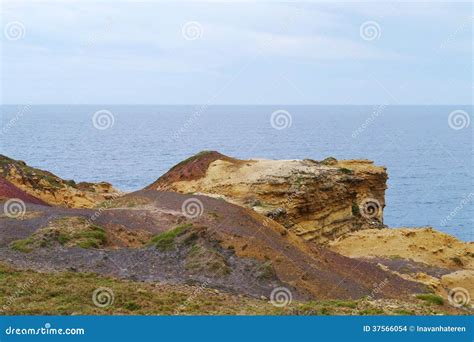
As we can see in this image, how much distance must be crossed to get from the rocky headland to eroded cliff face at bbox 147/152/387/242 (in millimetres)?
100

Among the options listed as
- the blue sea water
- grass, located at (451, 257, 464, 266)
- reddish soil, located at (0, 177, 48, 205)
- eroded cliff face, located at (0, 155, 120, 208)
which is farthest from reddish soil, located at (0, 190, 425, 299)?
the blue sea water

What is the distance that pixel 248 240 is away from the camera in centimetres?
3058

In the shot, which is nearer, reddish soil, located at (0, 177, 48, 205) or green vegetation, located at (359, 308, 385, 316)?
green vegetation, located at (359, 308, 385, 316)

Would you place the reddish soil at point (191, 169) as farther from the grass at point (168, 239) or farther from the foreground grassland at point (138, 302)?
the foreground grassland at point (138, 302)

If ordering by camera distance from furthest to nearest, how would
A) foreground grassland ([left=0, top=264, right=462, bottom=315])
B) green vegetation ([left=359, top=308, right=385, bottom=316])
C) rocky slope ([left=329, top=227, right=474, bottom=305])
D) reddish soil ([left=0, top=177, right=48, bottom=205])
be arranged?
reddish soil ([left=0, top=177, right=48, bottom=205]), rocky slope ([left=329, top=227, right=474, bottom=305]), green vegetation ([left=359, top=308, right=385, bottom=316]), foreground grassland ([left=0, top=264, right=462, bottom=315])

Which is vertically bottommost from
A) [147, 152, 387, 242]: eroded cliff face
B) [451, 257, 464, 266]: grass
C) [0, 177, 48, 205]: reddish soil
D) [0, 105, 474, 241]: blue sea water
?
[451, 257, 464, 266]: grass

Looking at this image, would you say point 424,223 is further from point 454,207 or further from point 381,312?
point 381,312

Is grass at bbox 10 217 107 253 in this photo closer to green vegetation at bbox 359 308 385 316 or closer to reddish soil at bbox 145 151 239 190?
green vegetation at bbox 359 308 385 316

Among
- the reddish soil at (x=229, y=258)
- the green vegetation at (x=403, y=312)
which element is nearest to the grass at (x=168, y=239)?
the reddish soil at (x=229, y=258)

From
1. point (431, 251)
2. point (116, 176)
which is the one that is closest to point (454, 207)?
point (431, 251)

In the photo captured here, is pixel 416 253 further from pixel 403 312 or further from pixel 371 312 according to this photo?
pixel 371 312

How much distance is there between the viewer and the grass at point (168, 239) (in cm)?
2992

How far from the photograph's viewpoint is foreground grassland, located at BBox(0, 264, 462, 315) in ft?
66.5

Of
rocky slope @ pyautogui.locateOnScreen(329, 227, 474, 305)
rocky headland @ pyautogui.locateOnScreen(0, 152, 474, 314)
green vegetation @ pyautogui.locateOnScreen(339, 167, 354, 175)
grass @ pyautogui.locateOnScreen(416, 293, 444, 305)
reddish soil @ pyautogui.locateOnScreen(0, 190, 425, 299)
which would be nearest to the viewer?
rocky headland @ pyautogui.locateOnScreen(0, 152, 474, 314)
